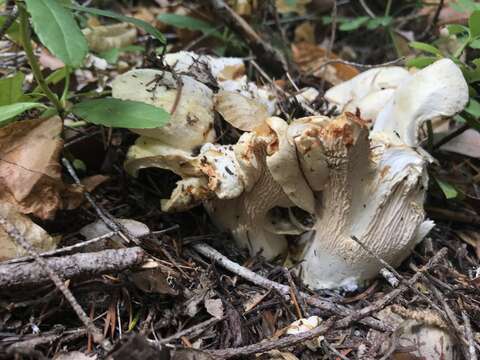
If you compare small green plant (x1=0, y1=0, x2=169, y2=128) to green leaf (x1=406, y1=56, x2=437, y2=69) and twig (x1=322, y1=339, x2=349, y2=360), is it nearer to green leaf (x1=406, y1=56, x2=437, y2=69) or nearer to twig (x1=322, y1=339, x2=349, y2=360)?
twig (x1=322, y1=339, x2=349, y2=360)

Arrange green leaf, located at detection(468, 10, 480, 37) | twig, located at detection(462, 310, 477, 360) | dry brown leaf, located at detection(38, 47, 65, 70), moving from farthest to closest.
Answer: dry brown leaf, located at detection(38, 47, 65, 70) < green leaf, located at detection(468, 10, 480, 37) < twig, located at detection(462, 310, 477, 360)

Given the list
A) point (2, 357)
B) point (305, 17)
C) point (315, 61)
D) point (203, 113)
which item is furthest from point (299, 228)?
point (305, 17)

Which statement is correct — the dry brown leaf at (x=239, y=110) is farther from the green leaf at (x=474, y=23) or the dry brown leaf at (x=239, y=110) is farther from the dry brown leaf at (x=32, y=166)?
the green leaf at (x=474, y=23)

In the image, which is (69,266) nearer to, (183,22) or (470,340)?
(470,340)

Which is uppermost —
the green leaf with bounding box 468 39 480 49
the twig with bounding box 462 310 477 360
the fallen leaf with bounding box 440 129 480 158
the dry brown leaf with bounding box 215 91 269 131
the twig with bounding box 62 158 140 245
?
the green leaf with bounding box 468 39 480 49

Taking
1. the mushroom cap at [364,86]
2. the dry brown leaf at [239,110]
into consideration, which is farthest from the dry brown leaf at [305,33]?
the dry brown leaf at [239,110]

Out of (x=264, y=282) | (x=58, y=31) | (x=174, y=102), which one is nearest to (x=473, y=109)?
(x=264, y=282)

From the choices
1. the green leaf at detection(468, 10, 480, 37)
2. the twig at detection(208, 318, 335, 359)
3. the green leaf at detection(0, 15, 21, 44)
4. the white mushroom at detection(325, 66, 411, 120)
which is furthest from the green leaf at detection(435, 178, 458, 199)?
the green leaf at detection(0, 15, 21, 44)
